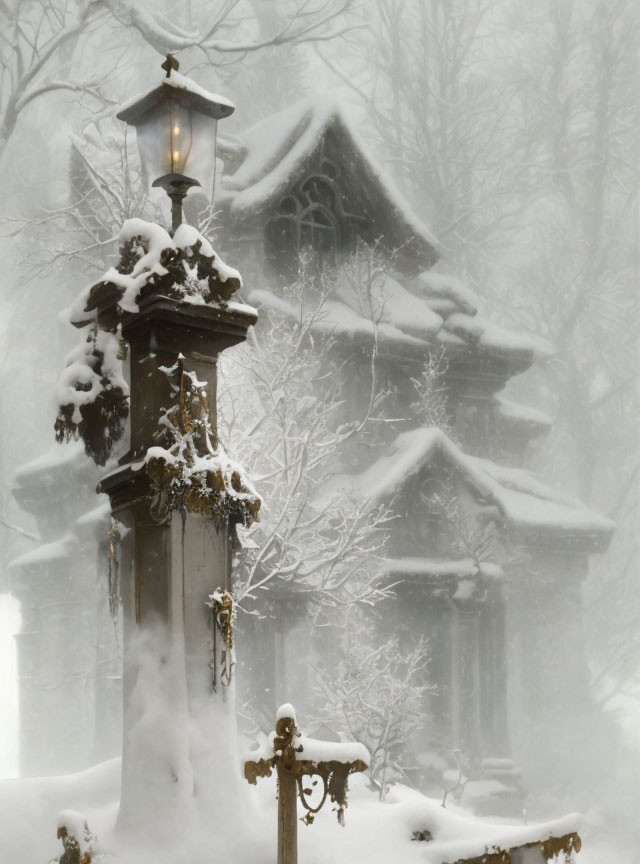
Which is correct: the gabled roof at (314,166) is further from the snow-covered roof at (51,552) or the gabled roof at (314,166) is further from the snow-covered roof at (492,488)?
the snow-covered roof at (51,552)

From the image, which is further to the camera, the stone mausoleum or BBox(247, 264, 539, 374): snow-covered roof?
BBox(247, 264, 539, 374): snow-covered roof

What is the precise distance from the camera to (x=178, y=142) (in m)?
7.31

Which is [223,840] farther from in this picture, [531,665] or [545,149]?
[545,149]

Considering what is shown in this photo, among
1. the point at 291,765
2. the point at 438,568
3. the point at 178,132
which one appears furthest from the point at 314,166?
the point at 291,765

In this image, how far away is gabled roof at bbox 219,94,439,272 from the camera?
1950cm

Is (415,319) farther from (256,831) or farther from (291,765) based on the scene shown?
(291,765)

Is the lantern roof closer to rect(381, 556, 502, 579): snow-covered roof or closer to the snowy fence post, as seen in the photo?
the snowy fence post

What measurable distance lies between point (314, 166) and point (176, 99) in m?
13.4

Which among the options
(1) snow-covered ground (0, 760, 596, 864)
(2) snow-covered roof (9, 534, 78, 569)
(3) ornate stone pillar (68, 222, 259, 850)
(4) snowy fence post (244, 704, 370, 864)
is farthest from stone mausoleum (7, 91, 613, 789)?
(4) snowy fence post (244, 704, 370, 864)

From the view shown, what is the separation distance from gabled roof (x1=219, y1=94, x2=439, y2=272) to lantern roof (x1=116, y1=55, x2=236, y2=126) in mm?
11605

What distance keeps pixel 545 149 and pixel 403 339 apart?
14474 mm

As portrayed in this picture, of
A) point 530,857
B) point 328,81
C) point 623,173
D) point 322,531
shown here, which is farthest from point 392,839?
point 328,81

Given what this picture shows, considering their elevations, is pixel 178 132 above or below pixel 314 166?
below

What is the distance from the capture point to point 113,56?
3061 centimetres
